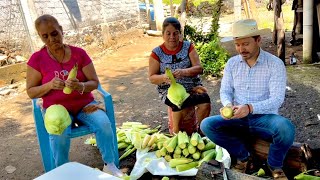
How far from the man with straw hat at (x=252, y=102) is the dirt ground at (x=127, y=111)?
0.85 meters

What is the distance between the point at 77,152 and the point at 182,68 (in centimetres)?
187

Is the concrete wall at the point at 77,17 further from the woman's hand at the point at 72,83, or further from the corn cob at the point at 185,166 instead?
the corn cob at the point at 185,166

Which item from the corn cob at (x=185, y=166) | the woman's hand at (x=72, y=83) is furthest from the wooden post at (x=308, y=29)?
the woman's hand at (x=72, y=83)

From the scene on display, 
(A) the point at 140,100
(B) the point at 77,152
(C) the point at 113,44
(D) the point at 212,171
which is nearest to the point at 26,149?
(B) the point at 77,152

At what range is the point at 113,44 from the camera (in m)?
13.5

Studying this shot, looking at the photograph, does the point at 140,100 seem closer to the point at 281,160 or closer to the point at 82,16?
the point at 281,160

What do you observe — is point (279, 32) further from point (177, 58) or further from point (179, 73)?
point (179, 73)

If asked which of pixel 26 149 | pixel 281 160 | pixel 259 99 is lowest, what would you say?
pixel 26 149

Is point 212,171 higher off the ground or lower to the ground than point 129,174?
higher

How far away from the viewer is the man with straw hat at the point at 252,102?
297 cm

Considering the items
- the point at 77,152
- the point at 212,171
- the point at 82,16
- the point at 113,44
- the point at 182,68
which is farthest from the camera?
the point at 113,44

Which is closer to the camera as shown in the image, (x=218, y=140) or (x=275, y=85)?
(x=275, y=85)

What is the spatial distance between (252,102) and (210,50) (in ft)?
17.1

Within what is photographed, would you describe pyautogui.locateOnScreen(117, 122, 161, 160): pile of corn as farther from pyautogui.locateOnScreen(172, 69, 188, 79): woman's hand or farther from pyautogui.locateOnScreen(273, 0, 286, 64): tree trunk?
pyautogui.locateOnScreen(273, 0, 286, 64): tree trunk
